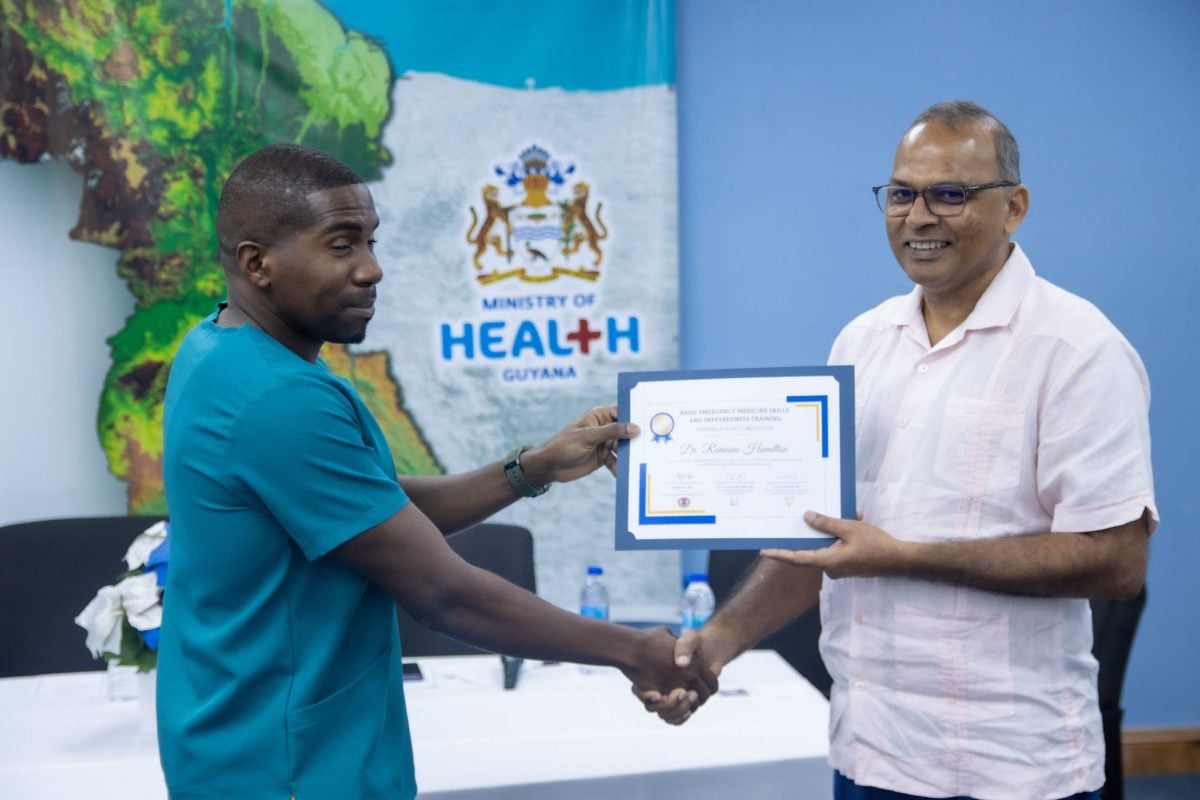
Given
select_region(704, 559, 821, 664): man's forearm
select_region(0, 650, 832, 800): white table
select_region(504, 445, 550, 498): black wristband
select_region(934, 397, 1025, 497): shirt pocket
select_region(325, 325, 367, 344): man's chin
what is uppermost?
select_region(325, 325, 367, 344): man's chin

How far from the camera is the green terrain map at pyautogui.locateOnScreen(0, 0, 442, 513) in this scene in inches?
145

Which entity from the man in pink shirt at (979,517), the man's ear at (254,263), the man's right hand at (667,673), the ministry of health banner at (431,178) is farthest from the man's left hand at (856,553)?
the ministry of health banner at (431,178)

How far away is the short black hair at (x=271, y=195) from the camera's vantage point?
165 cm

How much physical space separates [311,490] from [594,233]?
259 centimetres

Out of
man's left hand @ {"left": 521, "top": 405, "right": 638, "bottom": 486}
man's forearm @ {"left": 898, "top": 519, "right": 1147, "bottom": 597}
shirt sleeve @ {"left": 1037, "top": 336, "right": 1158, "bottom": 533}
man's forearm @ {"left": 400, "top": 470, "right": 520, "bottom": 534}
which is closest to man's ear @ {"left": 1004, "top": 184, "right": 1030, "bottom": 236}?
shirt sleeve @ {"left": 1037, "top": 336, "right": 1158, "bottom": 533}

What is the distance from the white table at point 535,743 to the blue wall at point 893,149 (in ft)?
5.82

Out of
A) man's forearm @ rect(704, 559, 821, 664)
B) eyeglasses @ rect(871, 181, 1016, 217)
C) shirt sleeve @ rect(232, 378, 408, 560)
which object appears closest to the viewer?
shirt sleeve @ rect(232, 378, 408, 560)

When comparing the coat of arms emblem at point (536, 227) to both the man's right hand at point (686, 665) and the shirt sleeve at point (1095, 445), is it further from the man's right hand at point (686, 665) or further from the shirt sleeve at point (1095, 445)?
the shirt sleeve at point (1095, 445)

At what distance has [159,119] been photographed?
12.2 ft

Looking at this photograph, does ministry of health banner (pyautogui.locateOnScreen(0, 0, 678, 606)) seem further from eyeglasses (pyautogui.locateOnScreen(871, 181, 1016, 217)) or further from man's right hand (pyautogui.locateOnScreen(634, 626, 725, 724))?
eyeglasses (pyautogui.locateOnScreen(871, 181, 1016, 217))

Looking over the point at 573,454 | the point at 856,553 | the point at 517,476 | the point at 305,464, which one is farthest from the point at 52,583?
the point at 856,553

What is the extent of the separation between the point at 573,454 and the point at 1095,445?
999 mm

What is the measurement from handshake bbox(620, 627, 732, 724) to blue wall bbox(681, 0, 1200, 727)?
2.06 metres

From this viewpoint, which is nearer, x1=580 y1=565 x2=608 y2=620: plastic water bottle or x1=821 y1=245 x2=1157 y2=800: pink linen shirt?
x1=821 y1=245 x2=1157 y2=800: pink linen shirt
